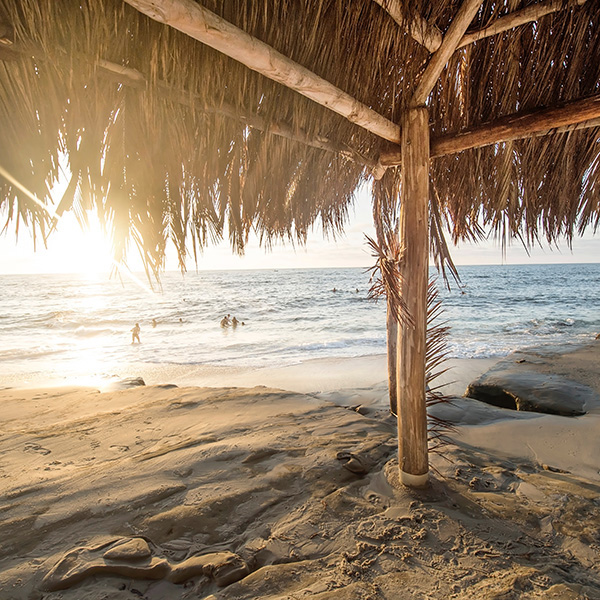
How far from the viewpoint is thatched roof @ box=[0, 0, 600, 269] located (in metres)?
1.45

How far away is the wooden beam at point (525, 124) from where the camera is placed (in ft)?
6.14

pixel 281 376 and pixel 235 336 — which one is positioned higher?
pixel 235 336

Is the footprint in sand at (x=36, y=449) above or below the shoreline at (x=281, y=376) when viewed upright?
above

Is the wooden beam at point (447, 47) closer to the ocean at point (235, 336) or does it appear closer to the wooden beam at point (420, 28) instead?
the wooden beam at point (420, 28)

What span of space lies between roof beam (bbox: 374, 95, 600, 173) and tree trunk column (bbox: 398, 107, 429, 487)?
0.23 meters

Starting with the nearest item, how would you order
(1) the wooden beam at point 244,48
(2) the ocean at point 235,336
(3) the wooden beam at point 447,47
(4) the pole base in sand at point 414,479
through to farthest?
1. (1) the wooden beam at point 244,48
2. (3) the wooden beam at point 447,47
3. (4) the pole base in sand at point 414,479
4. (2) the ocean at point 235,336

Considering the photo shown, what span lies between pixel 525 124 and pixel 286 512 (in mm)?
2765

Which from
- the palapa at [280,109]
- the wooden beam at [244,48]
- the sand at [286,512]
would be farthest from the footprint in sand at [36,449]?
the wooden beam at [244,48]

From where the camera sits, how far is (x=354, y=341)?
11992 millimetres

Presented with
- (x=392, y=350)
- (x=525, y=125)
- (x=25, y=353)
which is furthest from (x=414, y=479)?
(x=25, y=353)

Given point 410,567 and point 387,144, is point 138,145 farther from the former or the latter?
point 410,567

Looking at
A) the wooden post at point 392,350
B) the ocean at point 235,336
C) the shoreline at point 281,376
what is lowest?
the shoreline at point 281,376

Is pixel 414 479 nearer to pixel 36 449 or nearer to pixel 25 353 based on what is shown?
pixel 36 449

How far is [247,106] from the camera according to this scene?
192 cm
